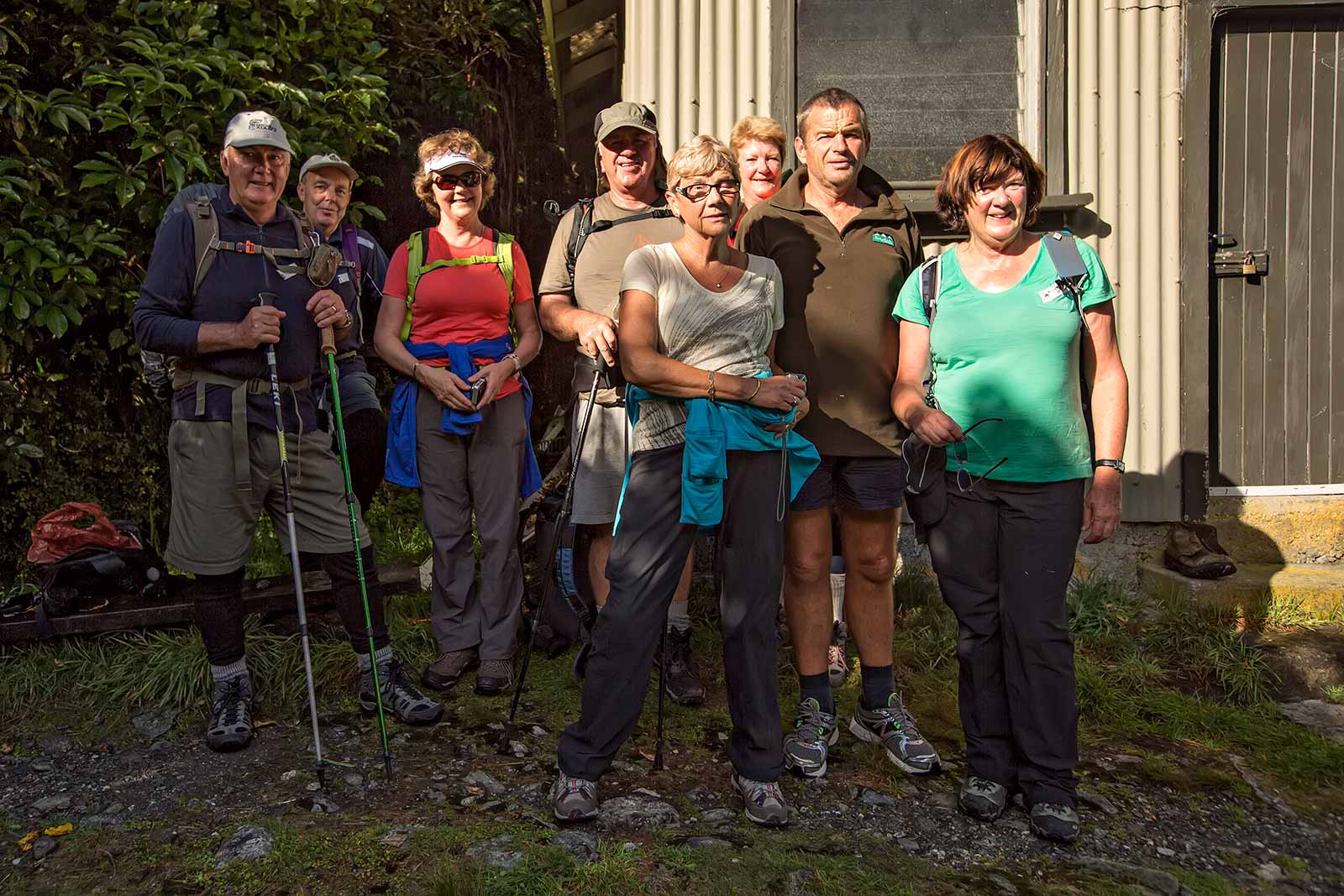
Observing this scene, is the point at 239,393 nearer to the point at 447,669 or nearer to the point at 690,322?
the point at 447,669

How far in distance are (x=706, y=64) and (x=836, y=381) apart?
8.14ft

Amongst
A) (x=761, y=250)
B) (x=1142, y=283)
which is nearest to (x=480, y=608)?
(x=761, y=250)

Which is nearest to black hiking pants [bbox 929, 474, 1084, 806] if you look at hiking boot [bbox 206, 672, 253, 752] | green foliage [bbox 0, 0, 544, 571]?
hiking boot [bbox 206, 672, 253, 752]

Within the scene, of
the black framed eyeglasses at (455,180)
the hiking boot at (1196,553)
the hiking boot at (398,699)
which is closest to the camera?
the hiking boot at (398,699)

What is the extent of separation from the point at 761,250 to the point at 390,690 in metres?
2.15

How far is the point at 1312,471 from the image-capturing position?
17.5 ft

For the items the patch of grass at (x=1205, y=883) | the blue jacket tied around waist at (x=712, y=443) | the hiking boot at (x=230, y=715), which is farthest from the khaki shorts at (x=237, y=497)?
the patch of grass at (x=1205, y=883)

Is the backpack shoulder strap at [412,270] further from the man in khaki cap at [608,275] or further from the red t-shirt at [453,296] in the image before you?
the man in khaki cap at [608,275]

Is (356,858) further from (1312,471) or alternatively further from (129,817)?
(1312,471)

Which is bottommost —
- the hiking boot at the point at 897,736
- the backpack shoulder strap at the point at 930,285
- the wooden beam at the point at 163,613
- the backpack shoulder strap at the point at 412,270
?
the hiking boot at the point at 897,736

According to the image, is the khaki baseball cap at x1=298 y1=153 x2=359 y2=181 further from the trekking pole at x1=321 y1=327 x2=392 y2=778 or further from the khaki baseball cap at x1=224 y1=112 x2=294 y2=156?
the trekking pole at x1=321 y1=327 x2=392 y2=778

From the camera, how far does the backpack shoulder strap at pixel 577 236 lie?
156 inches

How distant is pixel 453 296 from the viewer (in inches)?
162

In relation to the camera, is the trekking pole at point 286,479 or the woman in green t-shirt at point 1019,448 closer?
the woman in green t-shirt at point 1019,448
